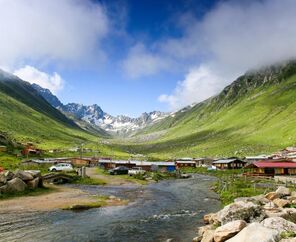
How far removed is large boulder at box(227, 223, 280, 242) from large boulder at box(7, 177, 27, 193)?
57.9 metres

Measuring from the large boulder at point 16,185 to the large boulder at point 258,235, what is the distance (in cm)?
5788

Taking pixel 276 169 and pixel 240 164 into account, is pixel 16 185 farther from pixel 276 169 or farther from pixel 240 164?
pixel 240 164

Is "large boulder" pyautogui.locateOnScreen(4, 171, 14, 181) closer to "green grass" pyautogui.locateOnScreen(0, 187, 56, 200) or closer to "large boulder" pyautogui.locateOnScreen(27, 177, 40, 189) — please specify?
"large boulder" pyautogui.locateOnScreen(27, 177, 40, 189)

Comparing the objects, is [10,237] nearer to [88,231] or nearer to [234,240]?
[88,231]

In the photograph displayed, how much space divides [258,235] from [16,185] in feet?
201

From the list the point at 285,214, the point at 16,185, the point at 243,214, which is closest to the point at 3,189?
the point at 16,185

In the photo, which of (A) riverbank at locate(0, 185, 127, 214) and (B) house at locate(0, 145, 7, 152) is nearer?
(A) riverbank at locate(0, 185, 127, 214)

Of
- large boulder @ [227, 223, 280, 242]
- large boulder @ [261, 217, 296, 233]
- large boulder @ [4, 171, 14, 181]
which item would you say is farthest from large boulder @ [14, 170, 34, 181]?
large boulder @ [227, 223, 280, 242]

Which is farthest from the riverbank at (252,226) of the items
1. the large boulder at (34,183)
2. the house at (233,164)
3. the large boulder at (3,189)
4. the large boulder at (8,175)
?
the house at (233,164)

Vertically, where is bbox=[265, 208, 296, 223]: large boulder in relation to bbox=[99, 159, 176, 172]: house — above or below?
below

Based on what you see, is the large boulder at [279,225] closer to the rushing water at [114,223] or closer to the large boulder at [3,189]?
the rushing water at [114,223]

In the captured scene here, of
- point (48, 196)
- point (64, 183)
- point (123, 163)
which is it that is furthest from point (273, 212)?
point (123, 163)

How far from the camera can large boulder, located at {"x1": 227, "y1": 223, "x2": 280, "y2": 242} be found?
87.9 feet

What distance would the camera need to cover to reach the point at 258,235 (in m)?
27.3
